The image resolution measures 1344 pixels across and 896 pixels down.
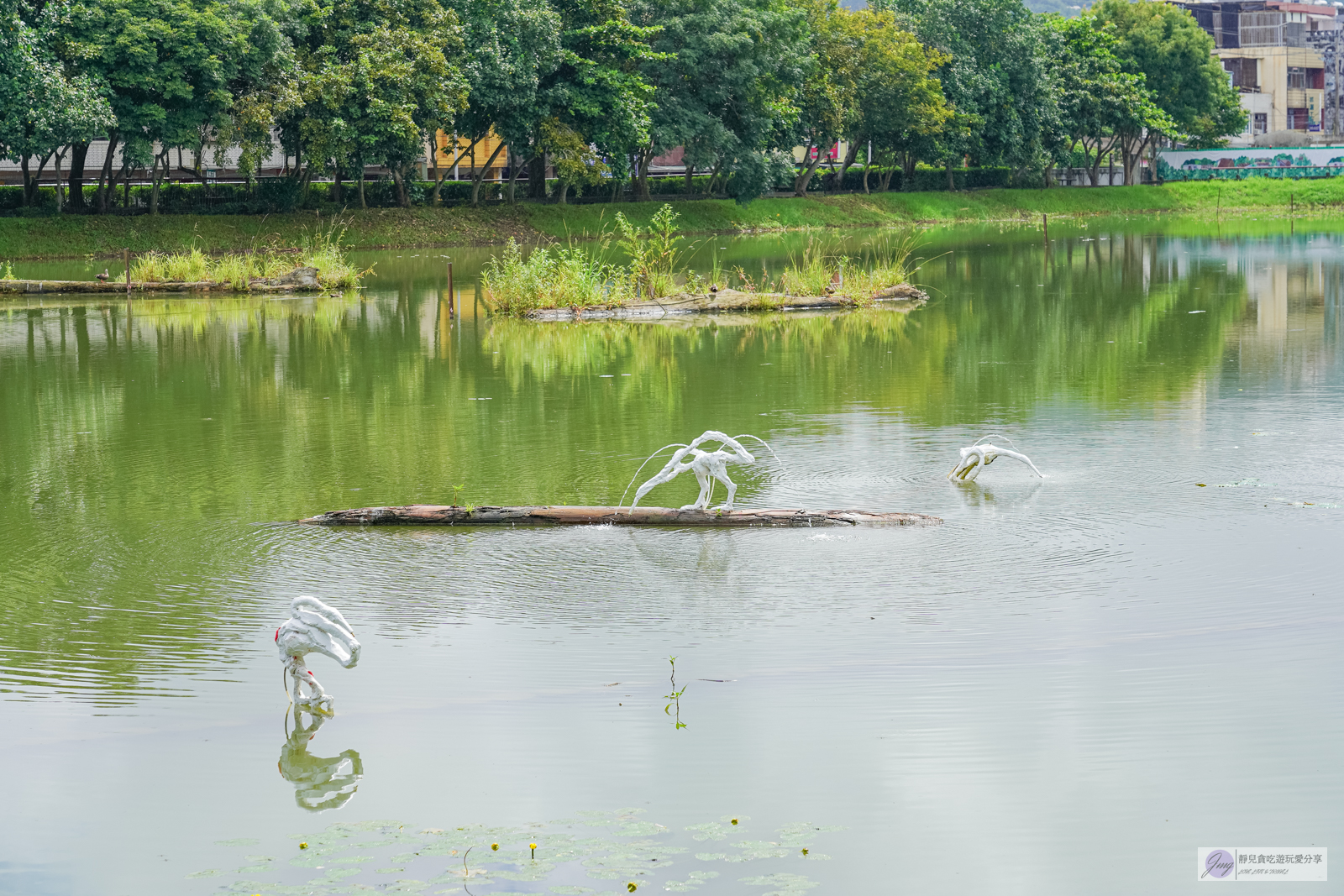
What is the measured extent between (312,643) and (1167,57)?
86.2 metres

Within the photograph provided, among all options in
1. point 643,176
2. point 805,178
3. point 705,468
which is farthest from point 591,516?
point 805,178

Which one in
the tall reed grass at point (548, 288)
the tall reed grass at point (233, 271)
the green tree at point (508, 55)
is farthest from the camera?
the green tree at point (508, 55)

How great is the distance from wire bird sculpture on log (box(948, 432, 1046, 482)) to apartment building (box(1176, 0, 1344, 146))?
360 feet

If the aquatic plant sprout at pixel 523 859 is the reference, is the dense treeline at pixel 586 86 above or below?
above

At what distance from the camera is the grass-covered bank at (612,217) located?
45938 millimetres

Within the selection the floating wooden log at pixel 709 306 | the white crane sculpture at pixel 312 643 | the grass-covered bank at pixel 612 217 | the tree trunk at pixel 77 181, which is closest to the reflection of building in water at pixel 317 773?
the white crane sculpture at pixel 312 643

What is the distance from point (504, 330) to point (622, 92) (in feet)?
99.1

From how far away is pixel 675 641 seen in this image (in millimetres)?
9617

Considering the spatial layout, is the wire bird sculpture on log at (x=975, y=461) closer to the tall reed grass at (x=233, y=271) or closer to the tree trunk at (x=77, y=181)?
the tall reed grass at (x=233, y=271)

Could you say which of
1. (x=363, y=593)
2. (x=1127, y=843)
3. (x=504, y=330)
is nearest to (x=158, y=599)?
(x=363, y=593)

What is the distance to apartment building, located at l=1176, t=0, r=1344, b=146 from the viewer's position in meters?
127

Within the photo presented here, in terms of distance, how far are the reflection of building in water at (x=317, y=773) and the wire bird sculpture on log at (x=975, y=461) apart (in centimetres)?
717

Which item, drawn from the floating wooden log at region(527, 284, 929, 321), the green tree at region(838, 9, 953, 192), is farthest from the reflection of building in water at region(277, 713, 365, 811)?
the green tree at region(838, 9, 953, 192)

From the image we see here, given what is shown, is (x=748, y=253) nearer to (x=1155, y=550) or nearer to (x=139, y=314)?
(x=139, y=314)
